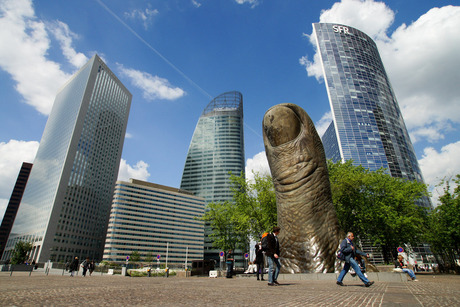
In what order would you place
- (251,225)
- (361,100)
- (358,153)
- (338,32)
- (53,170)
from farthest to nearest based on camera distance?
(338,32), (53,170), (361,100), (358,153), (251,225)

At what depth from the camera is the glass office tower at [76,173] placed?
109 meters

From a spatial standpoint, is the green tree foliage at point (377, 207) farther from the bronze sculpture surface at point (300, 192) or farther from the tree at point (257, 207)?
the bronze sculpture surface at point (300, 192)

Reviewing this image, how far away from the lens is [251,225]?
2941cm

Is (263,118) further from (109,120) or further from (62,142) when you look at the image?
(109,120)

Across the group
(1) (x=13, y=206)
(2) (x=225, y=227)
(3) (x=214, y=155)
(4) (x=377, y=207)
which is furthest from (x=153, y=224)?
(4) (x=377, y=207)

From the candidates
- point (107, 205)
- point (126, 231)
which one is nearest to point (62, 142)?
point (107, 205)

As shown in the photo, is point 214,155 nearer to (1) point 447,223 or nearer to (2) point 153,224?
(2) point 153,224

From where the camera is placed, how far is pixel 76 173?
11819 cm

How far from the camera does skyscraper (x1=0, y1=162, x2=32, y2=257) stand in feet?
502

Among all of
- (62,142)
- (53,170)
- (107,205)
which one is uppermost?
(62,142)

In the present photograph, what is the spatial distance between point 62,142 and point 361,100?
137m

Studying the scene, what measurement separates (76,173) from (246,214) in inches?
4560

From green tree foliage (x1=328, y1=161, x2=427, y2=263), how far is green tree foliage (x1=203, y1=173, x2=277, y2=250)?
6699 millimetres

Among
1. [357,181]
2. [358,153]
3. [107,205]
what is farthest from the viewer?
[107,205]
